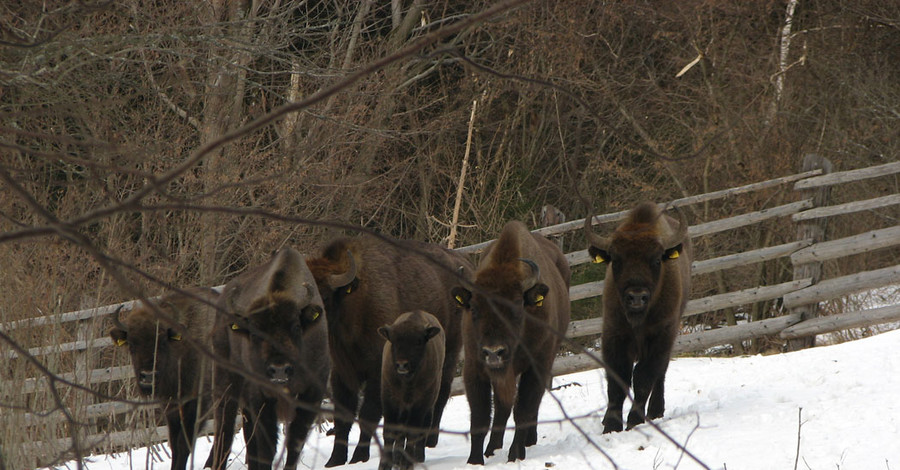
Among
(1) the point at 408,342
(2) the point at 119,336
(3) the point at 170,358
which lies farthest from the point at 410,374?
(2) the point at 119,336

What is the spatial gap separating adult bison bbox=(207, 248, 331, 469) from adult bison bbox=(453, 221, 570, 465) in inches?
44.3

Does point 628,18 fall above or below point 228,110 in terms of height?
above

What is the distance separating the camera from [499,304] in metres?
7.75

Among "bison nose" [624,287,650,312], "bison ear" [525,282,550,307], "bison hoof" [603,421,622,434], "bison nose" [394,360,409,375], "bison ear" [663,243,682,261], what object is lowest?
"bison hoof" [603,421,622,434]

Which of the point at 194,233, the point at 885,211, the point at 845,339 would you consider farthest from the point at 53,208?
the point at 885,211

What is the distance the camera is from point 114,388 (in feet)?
46.8

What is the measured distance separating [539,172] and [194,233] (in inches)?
299

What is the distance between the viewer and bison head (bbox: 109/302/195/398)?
25.7 ft

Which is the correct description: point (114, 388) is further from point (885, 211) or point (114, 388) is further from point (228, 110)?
point (885, 211)

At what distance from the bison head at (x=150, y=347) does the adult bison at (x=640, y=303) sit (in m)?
3.30

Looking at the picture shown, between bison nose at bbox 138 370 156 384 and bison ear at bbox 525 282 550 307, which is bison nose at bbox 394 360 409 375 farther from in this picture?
bison nose at bbox 138 370 156 384

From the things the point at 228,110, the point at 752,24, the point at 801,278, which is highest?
the point at 752,24

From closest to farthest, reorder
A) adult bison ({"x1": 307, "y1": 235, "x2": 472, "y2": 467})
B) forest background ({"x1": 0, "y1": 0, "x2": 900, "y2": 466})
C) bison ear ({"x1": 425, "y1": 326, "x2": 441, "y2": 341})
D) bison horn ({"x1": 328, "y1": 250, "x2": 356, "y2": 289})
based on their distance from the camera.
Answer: bison ear ({"x1": 425, "y1": 326, "x2": 441, "y2": 341}), bison horn ({"x1": 328, "y1": 250, "x2": 356, "y2": 289}), adult bison ({"x1": 307, "y1": 235, "x2": 472, "y2": 467}), forest background ({"x1": 0, "y1": 0, "x2": 900, "y2": 466})

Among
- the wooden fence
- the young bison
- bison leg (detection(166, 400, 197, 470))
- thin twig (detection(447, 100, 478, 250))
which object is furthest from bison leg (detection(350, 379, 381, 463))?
thin twig (detection(447, 100, 478, 250))
